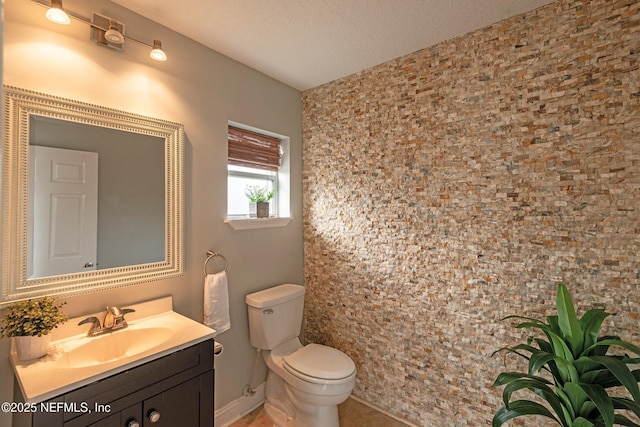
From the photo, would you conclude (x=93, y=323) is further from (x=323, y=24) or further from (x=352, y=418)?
(x=323, y=24)

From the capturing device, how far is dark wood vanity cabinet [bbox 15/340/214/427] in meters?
1.16

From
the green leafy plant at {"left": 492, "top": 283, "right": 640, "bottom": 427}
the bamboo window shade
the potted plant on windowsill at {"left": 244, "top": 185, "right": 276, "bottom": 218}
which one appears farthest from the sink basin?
the green leafy plant at {"left": 492, "top": 283, "right": 640, "bottom": 427}

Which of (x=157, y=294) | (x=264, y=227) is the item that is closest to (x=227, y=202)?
(x=264, y=227)

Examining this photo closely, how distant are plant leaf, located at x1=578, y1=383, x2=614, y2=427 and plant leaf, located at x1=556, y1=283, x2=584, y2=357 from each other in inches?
4.8

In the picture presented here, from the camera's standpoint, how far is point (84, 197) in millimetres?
1554

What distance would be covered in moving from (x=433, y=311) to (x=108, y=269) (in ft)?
6.15

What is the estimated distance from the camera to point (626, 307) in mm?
1467

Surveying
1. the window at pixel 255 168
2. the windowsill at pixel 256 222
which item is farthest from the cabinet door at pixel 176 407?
the window at pixel 255 168

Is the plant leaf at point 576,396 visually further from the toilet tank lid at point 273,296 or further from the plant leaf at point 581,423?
the toilet tank lid at point 273,296

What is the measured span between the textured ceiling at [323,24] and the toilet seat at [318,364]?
2.03 meters

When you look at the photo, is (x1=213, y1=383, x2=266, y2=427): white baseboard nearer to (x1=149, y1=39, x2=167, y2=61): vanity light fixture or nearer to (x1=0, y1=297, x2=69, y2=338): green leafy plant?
(x1=0, y1=297, x2=69, y2=338): green leafy plant

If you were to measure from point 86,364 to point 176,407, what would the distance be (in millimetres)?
432

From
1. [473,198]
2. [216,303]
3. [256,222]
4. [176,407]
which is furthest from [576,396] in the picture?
[256,222]

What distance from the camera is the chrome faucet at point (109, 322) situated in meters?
1.51
